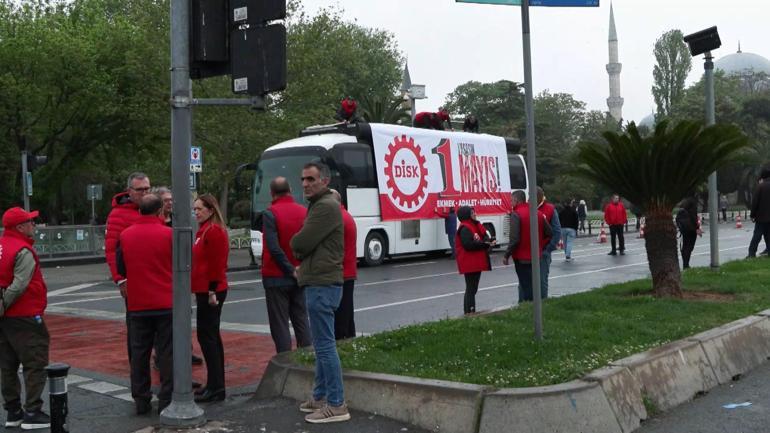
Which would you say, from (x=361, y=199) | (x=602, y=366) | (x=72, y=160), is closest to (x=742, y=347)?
(x=602, y=366)

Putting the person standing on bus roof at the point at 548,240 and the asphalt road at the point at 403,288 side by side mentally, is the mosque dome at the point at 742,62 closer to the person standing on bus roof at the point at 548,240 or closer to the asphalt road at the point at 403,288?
the asphalt road at the point at 403,288

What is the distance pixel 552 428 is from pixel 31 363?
383 cm

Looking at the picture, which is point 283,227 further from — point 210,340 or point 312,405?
point 312,405

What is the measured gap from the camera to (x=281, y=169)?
20.5m

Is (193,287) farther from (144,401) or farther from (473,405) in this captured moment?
(473,405)

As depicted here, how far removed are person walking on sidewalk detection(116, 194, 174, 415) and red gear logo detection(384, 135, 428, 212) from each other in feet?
50.9

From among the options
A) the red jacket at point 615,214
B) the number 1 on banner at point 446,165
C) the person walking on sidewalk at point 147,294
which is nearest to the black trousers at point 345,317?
the person walking on sidewalk at point 147,294

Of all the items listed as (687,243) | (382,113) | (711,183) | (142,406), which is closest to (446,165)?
(687,243)

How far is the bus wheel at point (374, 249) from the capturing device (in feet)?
69.8

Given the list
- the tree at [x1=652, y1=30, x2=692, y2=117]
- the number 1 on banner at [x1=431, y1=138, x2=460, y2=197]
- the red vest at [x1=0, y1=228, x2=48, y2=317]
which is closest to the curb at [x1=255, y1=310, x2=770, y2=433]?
the red vest at [x1=0, y1=228, x2=48, y2=317]

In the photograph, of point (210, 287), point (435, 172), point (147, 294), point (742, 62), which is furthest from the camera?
point (742, 62)

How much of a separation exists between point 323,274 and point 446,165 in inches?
721

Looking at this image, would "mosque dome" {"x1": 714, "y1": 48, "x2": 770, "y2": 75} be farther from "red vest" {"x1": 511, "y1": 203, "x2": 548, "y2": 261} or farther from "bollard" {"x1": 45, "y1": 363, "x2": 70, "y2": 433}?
"bollard" {"x1": 45, "y1": 363, "x2": 70, "y2": 433}

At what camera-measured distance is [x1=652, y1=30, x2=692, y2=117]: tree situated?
83188 millimetres
